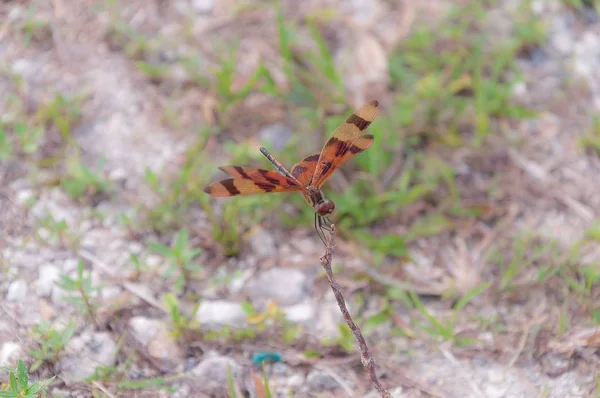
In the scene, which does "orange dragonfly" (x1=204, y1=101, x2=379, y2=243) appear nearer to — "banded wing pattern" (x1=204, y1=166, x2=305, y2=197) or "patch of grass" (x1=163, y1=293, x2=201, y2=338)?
"banded wing pattern" (x1=204, y1=166, x2=305, y2=197)

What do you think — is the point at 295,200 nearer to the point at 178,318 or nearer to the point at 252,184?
the point at 178,318

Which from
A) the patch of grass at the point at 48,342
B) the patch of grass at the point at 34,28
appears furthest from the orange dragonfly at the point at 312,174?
the patch of grass at the point at 34,28

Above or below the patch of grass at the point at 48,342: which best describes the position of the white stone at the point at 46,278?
above

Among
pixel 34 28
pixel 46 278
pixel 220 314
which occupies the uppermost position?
pixel 34 28

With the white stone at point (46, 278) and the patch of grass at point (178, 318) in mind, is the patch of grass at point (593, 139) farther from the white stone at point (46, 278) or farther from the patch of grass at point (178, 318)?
the white stone at point (46, 278)

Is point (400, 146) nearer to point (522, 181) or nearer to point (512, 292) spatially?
point (522, 181)

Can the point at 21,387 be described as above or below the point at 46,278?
below

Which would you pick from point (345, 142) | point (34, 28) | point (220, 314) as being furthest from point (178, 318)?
point (34, 28)
